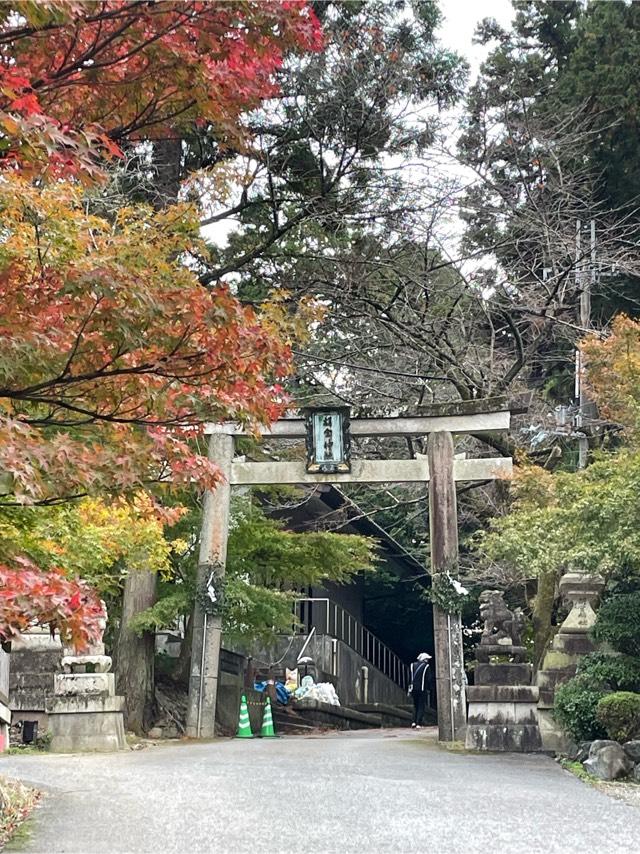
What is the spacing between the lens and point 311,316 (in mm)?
8953

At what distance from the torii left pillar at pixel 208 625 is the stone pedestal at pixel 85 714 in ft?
9.34

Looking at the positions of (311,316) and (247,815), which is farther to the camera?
(311,316)

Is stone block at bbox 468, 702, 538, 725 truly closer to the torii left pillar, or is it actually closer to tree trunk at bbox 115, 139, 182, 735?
the torii left pillar

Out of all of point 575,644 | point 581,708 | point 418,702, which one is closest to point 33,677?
point 575,644

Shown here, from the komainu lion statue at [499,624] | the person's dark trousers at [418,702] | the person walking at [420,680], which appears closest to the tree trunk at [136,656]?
the person walking at [420,680]

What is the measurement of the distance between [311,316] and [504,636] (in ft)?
20.9

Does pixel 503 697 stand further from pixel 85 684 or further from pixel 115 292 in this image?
pixel 115 292

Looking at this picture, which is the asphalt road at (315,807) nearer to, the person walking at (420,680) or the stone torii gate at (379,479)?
the stone torii gate at (379,479)

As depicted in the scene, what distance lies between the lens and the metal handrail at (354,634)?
28.7m

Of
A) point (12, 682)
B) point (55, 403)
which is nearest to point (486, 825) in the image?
point (55, 403)

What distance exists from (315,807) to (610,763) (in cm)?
411

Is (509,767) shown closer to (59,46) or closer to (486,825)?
(486,825)

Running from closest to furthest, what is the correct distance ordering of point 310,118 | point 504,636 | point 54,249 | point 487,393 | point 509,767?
1. point 54,249
2. point 509,767
3. point 504,636
4. point 310,118
5. point 487,393

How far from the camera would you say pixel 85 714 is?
13.4m
